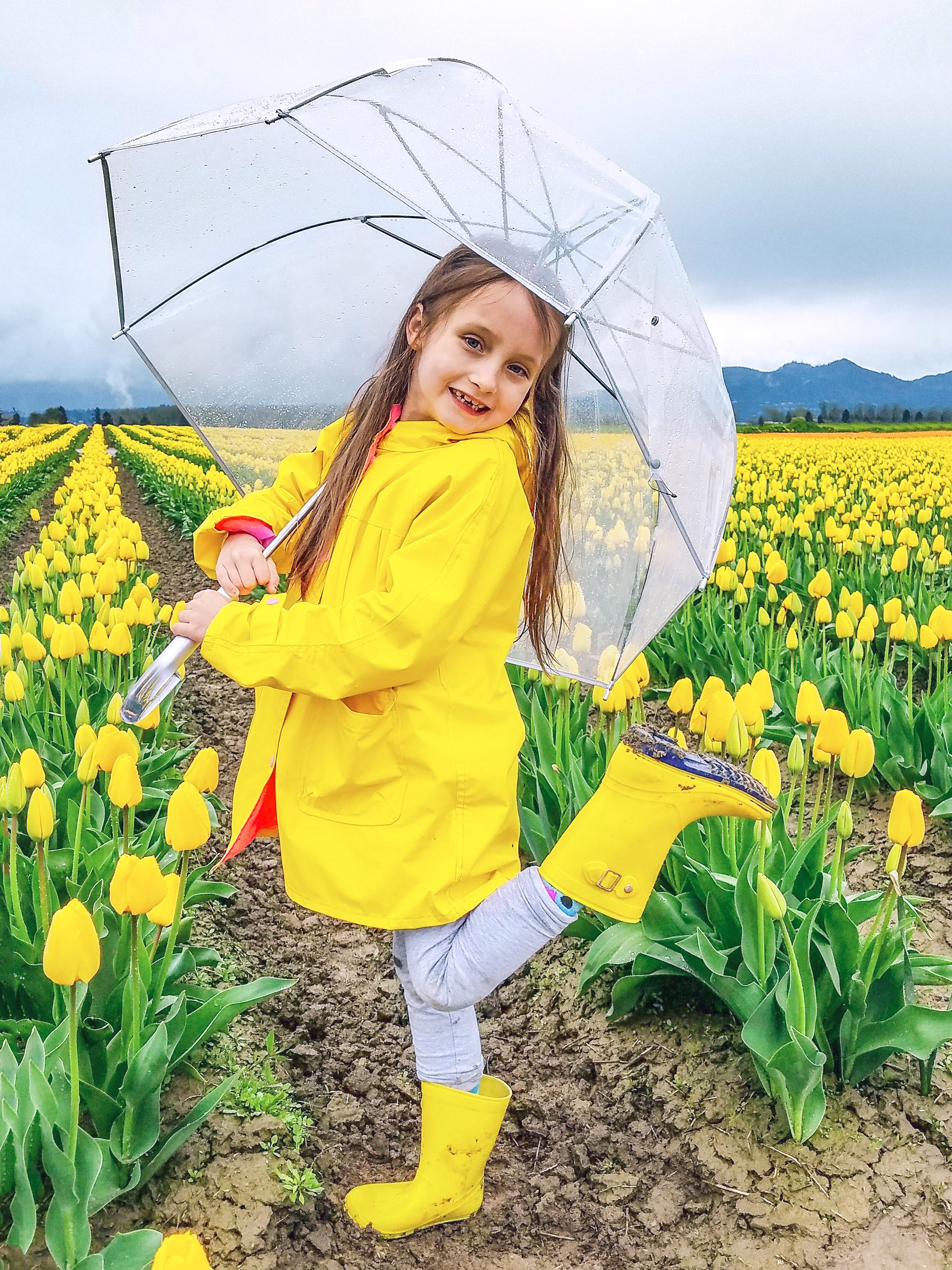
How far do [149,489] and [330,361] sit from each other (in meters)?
16.0

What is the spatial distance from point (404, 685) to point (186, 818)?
47cm

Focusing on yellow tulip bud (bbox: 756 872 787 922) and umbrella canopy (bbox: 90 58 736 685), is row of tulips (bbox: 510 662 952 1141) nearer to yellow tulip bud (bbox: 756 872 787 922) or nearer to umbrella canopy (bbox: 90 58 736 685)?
yellow tulip bud (bbox: 756 872 787 922)

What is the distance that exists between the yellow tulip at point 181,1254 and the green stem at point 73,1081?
25.8 inches

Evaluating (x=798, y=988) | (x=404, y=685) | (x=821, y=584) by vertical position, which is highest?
(x=404, y=685)

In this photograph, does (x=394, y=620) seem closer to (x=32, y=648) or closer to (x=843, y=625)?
(x=32, y=648)

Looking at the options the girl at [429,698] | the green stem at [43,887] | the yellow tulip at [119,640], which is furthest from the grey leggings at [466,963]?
the yellow tulip at [119,640]

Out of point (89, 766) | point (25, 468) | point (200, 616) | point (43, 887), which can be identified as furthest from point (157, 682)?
point (25, 468)

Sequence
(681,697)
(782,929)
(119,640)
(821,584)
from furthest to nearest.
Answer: (821,584) < (119,640) < (681,697) < (782,929)

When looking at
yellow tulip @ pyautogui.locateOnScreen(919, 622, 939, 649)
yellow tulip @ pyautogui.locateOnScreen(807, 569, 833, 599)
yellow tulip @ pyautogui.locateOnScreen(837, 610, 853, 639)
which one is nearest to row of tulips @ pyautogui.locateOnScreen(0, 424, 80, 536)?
yellow tulip @ pyautogui.locateOnScreen(807, 569, 833, 599)

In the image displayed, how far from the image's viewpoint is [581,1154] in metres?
2.43

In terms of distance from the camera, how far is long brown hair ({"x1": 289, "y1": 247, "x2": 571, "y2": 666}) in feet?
6.82

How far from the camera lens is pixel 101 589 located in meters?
3.86

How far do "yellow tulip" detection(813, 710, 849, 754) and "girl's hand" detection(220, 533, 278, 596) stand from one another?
52.4 inches

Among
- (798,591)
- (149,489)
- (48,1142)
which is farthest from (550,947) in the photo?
(149,489)
